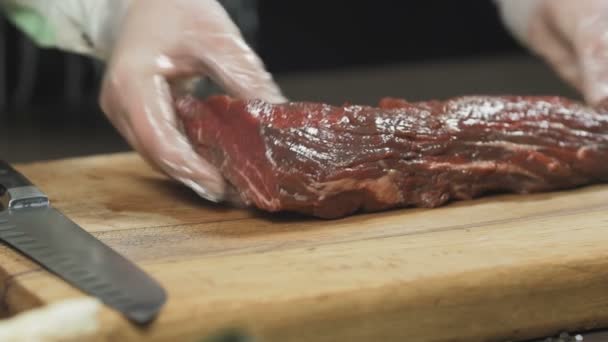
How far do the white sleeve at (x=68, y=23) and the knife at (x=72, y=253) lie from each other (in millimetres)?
793

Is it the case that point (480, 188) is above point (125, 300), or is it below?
below

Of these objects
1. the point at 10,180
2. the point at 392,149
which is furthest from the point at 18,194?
the point at 392,149

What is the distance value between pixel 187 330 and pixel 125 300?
0.11 meters

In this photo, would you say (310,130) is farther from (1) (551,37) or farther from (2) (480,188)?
(1) (551,37)

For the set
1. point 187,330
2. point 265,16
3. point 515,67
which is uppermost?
point 187,330

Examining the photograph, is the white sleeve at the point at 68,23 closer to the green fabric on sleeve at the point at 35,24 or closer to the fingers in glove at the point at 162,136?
the green fabric on sleeve at the point at 35,24

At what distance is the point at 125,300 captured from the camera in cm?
156

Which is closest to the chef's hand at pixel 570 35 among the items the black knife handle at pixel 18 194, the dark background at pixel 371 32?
the black knife handle at pixel 18 194

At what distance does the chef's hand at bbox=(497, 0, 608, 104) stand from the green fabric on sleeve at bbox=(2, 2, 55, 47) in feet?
5.44

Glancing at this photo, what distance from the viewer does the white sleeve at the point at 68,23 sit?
297 cm

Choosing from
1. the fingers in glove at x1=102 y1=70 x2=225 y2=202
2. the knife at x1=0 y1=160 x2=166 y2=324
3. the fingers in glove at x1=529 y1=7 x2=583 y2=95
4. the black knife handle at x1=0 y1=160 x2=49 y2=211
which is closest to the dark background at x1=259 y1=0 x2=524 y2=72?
the fingers in glove at x1=529 y1=7 x2=583 y2=95

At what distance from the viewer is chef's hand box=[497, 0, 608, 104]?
298 cm

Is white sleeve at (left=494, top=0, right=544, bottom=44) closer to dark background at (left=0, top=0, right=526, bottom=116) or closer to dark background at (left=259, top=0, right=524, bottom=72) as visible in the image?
dark background at (left=0, top=0, right=526, bottom=116)

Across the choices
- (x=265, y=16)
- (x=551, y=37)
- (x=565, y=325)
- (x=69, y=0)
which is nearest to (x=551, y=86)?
(x=265, y=16)
